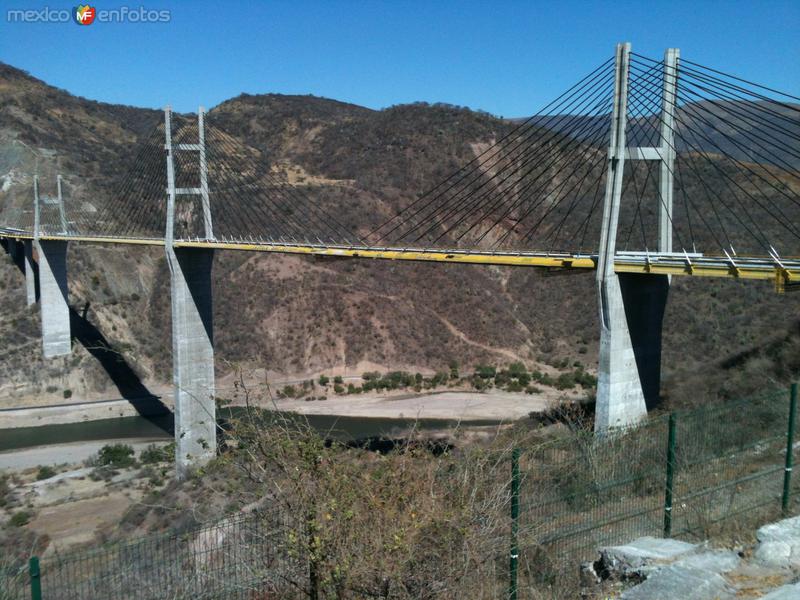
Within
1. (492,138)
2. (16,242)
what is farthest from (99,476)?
(492,138)

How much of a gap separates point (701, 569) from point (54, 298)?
38.8 meters

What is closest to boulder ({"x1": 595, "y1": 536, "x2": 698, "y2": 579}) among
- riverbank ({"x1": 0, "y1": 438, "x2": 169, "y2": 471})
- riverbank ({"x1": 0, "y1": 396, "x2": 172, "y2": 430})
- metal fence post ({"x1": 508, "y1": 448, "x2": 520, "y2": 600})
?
metal fence post ({"x1": 508, "y1": 448, "x2": 520, "y2": 600})

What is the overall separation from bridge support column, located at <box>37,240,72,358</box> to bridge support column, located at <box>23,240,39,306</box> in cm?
205

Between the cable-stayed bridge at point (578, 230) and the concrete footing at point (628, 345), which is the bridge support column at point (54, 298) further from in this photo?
the concrete footing at point (628, 345)

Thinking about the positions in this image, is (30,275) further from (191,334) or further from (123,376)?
(191,334)

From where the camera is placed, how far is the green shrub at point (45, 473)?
2608 cm

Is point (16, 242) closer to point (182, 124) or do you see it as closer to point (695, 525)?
point (182, 124)

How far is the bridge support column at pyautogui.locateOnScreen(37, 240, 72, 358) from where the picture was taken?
38344 millimetres

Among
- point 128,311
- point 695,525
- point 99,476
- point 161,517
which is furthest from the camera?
point 128,311

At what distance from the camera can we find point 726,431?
8.62 m

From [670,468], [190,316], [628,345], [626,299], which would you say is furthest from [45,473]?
[670,468]

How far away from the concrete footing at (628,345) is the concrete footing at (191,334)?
49.4 feet

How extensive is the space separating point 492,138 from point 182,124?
37252 millimetres

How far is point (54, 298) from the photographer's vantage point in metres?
38.8
